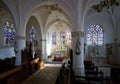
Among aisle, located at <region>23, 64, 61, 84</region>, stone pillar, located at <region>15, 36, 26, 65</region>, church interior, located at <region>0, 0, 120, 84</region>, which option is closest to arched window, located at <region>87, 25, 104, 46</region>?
church interior, located at <region>0, 0, 120, 84</region>

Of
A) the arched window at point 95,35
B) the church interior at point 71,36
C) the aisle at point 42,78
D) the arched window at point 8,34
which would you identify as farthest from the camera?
the arched window at point 8,34

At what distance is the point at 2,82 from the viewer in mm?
7262

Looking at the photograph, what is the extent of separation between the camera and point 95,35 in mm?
18328

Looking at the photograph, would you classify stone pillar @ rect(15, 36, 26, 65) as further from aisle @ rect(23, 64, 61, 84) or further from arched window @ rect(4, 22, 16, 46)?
arched window @ rect(4, 22, 16, 46)

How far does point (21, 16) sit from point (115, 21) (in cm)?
1170

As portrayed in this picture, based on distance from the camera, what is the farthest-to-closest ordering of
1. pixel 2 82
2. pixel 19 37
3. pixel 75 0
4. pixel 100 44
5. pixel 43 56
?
pixel 43 56
pixel 100 44
pixel 19 37
pixel 75 0
pixel 2 82

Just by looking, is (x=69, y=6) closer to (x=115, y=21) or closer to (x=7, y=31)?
(x=115, y=21)

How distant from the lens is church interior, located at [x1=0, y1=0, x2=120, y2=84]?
1112cm

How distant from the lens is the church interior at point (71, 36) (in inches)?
438

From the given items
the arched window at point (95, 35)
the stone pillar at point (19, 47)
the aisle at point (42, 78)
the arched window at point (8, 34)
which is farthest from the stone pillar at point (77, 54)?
Result: the arched window at point (8, 34)

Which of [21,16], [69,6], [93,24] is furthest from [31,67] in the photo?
[93,24]

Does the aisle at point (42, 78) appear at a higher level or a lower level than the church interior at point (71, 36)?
lower

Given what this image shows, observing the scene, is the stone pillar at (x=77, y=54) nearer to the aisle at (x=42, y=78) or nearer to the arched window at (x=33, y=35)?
the aisle at (x=42, y=78)

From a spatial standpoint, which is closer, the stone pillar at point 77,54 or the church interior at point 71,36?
the stone pillar at point 77,54
